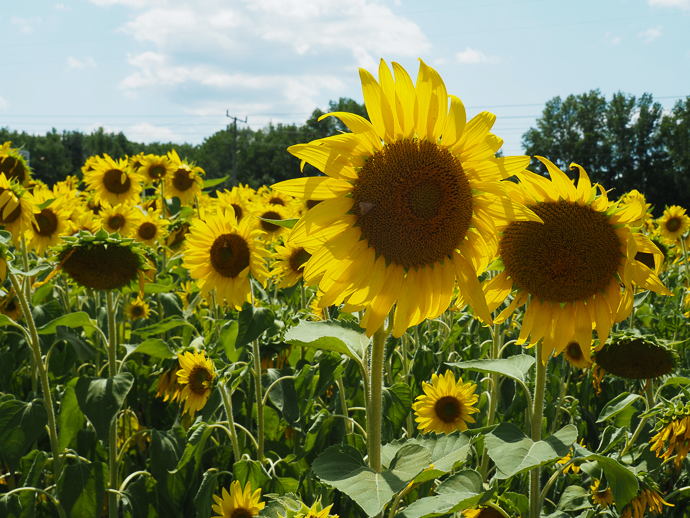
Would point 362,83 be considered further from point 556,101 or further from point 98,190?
point 556,101

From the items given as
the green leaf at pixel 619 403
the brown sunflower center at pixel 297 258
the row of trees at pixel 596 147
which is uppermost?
the row of trees at pixel 596 147

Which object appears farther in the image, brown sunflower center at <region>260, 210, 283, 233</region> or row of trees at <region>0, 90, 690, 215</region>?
row of trees at <region>0, 90, 690, 215</region>

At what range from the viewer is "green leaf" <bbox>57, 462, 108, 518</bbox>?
2.56 m

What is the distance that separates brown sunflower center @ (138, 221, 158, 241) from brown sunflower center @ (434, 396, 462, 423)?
13.6 feet

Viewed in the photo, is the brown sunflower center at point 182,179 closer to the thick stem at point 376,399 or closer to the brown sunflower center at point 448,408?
the brown sunflower center at point 448,408

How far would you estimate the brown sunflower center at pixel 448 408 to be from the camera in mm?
3057

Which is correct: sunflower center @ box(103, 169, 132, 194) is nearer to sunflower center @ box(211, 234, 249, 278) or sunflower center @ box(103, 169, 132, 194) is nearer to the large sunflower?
sunflower center @ box(211, 234, 249, 278)

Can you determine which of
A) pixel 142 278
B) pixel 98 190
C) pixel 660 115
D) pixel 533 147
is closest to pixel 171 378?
pixel 142 278

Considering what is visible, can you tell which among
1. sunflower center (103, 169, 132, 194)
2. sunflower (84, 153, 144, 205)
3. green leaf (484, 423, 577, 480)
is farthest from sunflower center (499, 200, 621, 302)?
sunflower center (103, 169, 132, 194)

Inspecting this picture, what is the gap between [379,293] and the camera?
4.64ft

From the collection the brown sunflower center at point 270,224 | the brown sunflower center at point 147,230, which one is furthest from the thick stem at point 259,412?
the brown sunflower center at point 147,230

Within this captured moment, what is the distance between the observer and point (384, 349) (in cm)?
168

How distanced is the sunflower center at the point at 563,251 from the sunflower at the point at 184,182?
18.0 feet

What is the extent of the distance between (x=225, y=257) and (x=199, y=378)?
0.72 m
